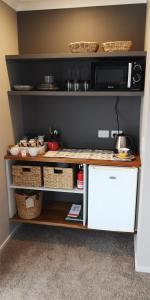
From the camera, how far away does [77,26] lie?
8.20 ft

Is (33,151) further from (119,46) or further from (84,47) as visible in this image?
(119,46)

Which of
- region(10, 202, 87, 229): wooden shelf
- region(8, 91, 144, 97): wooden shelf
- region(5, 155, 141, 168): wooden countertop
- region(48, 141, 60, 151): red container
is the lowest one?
region(10, 202, 87, 229): wooden shelf

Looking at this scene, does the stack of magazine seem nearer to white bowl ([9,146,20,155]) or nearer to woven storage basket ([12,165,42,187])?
woven storage basket ([12,165,42,187])

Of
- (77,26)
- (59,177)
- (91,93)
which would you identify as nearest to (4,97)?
(91,93)

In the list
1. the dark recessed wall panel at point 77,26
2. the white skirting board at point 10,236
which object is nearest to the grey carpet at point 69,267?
the white skirting board at point 10,236

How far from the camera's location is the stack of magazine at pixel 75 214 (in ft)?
8.29

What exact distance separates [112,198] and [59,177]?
54cm

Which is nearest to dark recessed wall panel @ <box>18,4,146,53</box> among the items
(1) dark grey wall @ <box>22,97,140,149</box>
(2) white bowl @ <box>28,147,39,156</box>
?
(1) dark grey wall @ <box>22,97,140,149</box>

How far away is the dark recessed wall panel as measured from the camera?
2.39 meters

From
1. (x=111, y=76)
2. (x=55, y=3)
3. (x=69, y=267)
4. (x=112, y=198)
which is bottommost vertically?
(x=69, y=267)

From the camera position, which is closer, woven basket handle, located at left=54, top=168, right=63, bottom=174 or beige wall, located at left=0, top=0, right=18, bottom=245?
beige wall, located at left=0, top=0, right=18, bottom=245

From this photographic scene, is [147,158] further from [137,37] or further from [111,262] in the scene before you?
[137,37]

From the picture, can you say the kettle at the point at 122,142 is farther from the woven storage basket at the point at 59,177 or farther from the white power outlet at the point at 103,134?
the woven storage basket at the point at 59,177

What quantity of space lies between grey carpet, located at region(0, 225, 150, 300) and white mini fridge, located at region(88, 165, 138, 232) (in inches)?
10.5
